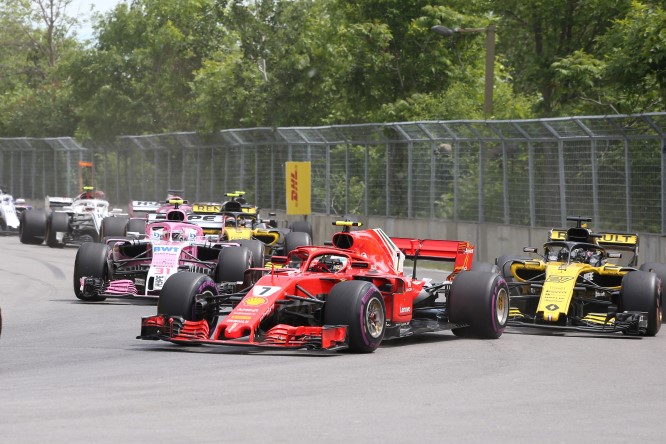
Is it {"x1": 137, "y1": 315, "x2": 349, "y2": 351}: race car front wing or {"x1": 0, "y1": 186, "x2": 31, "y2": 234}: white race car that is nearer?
{"x1": 137, "y1": 315, "x2": 349, "y2": 351}: race car front wing

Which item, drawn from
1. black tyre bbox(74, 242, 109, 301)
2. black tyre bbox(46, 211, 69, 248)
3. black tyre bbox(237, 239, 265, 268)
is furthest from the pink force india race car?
black tyre bbox(46, 211, 69, 248)

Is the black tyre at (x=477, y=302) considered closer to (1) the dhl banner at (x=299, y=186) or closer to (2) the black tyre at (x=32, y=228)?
(1) the dhl banner at (x=299, y=186)

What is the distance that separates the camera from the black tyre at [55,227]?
115ft

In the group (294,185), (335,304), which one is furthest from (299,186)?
(335,304)

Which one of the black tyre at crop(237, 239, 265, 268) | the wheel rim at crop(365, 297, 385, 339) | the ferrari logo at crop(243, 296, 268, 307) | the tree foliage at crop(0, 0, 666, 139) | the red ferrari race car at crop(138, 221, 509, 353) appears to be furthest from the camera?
the tree foliage at crop(0, 0, 666, 139)

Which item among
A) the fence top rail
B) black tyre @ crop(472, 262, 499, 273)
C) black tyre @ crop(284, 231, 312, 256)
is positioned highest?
the fence top rail

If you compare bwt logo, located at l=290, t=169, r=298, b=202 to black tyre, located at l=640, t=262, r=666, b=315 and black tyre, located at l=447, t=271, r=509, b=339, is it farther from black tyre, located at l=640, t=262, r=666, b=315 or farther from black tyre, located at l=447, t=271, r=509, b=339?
black tyre, located at l=447, t=271, r=509, b=339

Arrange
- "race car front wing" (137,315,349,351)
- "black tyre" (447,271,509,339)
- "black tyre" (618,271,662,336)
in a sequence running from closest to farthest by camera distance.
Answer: "race car front wing" (137,315,349,351) → "black tyre" (447,271,509,339) → "black tyre" (618,271,662,336)

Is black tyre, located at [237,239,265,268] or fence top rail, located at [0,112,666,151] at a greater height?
fence top rail, located at [0,112,666,151]

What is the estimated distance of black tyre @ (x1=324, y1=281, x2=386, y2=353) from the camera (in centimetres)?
1337

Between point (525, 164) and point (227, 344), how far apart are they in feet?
55.8

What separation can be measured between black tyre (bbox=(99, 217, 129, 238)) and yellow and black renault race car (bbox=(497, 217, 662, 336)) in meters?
13.3

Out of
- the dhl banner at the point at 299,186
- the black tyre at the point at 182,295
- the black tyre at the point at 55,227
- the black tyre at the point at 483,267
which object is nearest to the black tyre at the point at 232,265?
the black tyre at the point at 483,267

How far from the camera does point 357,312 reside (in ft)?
43.8
